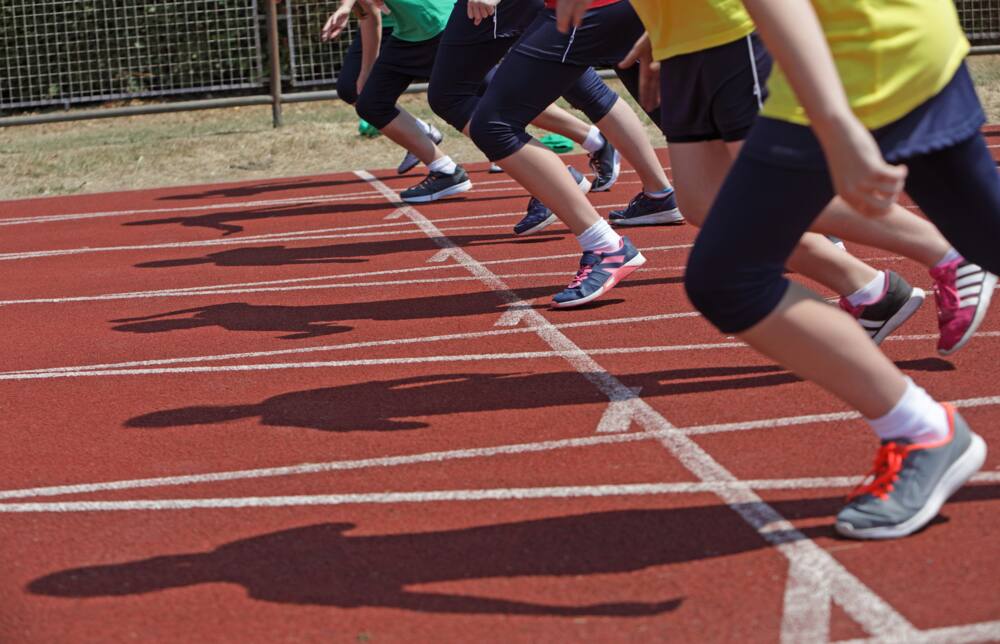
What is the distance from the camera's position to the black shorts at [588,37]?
18.6 ft

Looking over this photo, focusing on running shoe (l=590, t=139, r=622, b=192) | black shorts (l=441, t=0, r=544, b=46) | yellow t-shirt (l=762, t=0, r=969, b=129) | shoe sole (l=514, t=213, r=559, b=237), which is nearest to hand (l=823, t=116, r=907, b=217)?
yellow t-shirt (l=762, t=0, r=969, b=129)

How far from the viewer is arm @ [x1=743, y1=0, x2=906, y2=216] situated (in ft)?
8.62

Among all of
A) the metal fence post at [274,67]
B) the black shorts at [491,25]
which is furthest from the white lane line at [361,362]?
the metal fence post at [274,67]

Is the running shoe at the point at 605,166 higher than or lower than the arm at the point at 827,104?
lower

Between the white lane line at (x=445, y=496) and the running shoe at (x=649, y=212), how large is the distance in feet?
13.6

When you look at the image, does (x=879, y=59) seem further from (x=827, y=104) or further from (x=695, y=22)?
(x=695, y=22)

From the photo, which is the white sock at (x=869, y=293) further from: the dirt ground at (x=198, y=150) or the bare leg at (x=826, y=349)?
the dirt ground at (x=198, y=150)

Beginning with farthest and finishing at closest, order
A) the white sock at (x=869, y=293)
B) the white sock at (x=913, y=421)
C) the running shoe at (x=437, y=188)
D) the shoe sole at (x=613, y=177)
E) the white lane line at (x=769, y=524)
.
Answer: the running shoe at (x=437, y=188) → the shoe sole at (x=613, y=177) → the white sock at (x=869, y=293) → the white sock at (x=913, y=421) → the white lane line at (x=769, y=524)

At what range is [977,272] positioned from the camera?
4293 mm

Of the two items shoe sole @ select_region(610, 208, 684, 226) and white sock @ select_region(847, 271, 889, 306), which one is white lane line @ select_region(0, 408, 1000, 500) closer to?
white sock @ select_region(847, 271, 889, 306)

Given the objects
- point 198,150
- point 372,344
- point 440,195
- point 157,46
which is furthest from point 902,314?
point 157,46

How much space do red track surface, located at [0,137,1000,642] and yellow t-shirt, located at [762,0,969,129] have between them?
0.94 m

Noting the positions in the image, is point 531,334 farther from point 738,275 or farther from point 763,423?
point 738,275

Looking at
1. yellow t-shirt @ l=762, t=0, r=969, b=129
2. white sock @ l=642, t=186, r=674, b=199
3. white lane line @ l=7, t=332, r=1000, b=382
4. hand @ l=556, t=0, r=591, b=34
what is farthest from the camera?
white sock @ l=642, t=186, r=674, b=199
